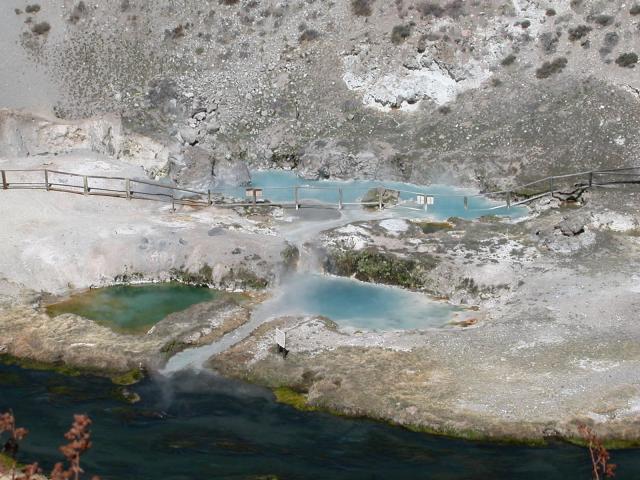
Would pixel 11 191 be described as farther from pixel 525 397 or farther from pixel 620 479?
pixel 620 479

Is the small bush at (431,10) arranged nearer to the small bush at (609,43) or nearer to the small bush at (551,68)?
the small bush at (551,68)

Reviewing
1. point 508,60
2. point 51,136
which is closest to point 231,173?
point 51,136

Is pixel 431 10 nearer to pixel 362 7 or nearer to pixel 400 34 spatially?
pixel 400 34

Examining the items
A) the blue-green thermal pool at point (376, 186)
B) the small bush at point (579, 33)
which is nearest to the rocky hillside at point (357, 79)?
the small bush at point (579, 33)

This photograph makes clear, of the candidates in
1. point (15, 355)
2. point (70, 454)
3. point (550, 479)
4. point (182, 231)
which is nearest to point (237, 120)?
point (182, 231)

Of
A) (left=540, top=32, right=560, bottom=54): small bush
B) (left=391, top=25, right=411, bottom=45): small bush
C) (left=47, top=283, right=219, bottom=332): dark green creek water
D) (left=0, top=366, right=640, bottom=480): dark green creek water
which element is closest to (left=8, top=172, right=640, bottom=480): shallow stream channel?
(left=0, top=366, right=640, bottom=480): dark green creek water

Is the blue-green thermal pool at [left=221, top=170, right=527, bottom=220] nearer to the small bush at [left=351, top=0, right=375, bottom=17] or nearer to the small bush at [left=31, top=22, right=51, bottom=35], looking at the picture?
the small bush at [left=351, top=0, right=375, bottom=17]

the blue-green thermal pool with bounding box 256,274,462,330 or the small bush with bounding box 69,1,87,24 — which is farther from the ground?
the small bush with bounding box 69,1,87,24
